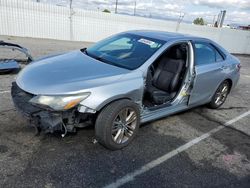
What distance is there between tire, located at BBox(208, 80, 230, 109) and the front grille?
376 cm

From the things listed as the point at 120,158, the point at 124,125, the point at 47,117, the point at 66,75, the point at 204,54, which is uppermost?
the point at 204,54

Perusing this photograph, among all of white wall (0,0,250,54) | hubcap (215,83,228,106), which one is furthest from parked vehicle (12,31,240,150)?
white wall (0,0,250,54)

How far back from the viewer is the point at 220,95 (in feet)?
18.2

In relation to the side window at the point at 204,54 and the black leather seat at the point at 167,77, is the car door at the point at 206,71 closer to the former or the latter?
the side window at the point at 204,54

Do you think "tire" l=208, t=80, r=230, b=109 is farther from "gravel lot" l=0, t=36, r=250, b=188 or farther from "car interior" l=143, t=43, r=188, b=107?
"car interior" l=143, t=43, r=188, b=107

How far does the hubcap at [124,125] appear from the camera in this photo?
3375 mm

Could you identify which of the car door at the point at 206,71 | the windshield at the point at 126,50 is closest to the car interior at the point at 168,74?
the car door at the point at 206,71

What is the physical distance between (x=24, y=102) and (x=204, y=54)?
334 centimetres

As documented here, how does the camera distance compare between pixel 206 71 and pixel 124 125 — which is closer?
pixel 124 125

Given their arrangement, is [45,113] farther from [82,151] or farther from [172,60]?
[172,60]

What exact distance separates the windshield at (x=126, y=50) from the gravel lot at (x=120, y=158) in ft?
3.73

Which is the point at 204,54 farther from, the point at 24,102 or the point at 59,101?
the point at 24,102

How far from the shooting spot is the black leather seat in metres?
4.32

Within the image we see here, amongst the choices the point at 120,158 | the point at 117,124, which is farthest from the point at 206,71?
the point at 120,158
